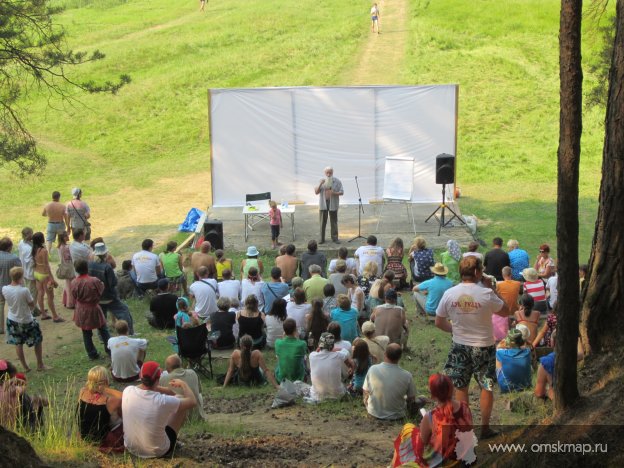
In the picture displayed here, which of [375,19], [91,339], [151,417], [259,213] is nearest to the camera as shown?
[151,417]

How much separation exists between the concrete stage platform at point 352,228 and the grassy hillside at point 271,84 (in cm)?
121

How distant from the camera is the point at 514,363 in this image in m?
8.98

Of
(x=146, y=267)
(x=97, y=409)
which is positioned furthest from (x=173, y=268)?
(x=97, y=409)

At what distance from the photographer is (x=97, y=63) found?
1405 inches

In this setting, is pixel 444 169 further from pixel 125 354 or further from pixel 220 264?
pixel 125 354

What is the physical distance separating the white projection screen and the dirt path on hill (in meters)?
12.7

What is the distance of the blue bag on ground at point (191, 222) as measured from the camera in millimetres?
18938

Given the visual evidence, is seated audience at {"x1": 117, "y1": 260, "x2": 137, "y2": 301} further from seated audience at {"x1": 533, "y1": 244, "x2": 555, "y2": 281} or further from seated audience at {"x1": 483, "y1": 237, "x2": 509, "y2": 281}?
seated audience at {"x1": 533, "y1": 244, "x2": 555, "y2": 281}

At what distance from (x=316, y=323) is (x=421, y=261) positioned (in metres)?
3.82

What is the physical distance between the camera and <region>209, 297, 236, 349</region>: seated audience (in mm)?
10703

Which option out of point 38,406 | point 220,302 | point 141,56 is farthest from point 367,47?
point 38,406

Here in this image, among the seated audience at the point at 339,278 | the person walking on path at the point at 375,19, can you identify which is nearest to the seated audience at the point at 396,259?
the seated audience at the point at 339,278

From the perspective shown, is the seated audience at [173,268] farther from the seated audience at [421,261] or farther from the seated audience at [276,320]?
the seated audience at [421,261]

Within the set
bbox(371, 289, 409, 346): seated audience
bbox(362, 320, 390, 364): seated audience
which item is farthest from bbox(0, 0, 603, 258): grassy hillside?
bbox(362, 320, 390, 364): seated audience
